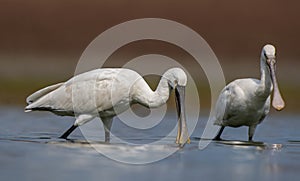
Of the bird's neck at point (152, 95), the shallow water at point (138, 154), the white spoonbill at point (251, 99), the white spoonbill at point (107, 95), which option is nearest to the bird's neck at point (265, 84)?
the white spoonbill at point (251, 99)

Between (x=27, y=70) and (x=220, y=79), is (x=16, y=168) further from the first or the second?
(x=27, y=70)

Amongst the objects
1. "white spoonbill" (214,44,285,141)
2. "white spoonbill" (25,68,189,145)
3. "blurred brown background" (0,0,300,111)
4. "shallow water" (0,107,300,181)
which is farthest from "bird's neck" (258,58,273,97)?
"blurred brown background" (0,0,300,111)

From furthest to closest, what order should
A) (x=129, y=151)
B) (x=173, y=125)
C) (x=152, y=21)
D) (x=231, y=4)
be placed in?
(x=231, y=4), (x=152, y=21), (x=173, y=125), (x=129, y=151)

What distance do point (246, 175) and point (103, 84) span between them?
2.94m

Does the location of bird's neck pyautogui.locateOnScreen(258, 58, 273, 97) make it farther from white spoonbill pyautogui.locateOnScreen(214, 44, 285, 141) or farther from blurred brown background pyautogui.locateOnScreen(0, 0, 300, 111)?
blurred brown background pyautogui.locateOnScreen(0, 0, 300, 111)

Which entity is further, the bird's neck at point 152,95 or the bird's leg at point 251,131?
the bird's leg at point 251,131

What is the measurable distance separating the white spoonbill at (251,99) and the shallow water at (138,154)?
35cm

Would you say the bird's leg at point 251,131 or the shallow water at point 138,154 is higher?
the bird's leg at point 251,131

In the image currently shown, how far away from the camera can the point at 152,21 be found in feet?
→ 98.3

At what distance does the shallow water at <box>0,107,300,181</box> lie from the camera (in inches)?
455

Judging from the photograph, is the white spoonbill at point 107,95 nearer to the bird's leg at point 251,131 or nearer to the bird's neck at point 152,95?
the bird's neck at point 152,95

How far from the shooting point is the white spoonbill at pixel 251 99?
47.7 ft

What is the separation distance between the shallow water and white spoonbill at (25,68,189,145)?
38cm

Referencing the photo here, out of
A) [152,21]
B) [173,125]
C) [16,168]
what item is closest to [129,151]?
[16,168]
